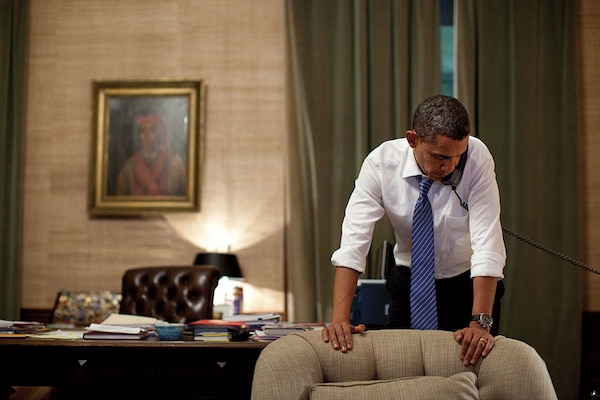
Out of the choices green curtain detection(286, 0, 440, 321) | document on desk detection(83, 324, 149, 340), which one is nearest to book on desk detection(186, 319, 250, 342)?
document on desk detection(83, 324, 149, 340)

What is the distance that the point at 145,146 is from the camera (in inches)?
228

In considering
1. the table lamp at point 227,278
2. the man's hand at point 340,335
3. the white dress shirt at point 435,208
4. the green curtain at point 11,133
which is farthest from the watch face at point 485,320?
the green curtain at point 11,133

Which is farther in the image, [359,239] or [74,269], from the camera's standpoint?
[74,269]

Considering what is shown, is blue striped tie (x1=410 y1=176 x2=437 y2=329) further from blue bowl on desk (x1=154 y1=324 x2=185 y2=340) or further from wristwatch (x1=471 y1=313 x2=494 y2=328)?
Answer: blue bowl on desk (x1=154 y1=324 x2=185 y2=340)

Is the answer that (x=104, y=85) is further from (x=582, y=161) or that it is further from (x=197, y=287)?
(x=582, y=161)

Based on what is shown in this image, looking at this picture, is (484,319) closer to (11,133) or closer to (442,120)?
(442,120)

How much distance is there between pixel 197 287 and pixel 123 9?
2.75m

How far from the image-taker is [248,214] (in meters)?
5.69

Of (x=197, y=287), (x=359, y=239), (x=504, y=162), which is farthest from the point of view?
(x=504, y=162)

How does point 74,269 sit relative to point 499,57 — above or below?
below

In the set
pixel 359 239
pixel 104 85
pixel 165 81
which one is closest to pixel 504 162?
pixel 165 81

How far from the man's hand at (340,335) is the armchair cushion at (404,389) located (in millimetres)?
158

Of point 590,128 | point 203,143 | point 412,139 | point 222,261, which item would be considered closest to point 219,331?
point 412,139

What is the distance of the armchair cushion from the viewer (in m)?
1.93
